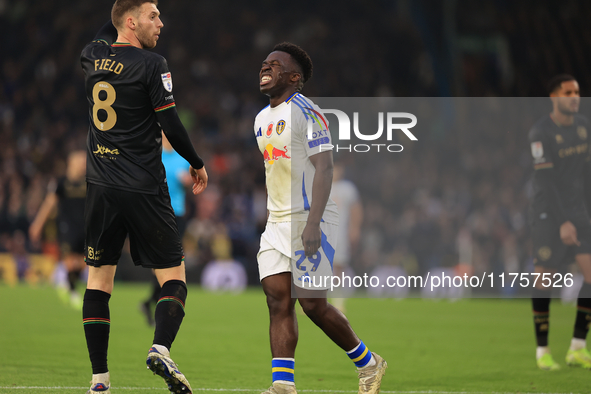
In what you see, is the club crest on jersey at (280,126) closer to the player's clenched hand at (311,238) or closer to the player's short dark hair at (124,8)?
the player's clenched hand at (311,238)

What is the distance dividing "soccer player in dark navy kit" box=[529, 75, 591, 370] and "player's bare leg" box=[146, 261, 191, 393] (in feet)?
11.9

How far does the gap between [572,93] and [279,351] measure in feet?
12.8

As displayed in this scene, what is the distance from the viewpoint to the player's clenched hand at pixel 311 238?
428cm

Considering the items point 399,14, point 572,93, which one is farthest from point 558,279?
point 399,14

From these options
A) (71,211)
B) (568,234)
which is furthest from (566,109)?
(71,211)

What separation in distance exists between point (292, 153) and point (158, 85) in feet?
3.04

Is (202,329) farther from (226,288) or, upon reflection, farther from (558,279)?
(226,288)

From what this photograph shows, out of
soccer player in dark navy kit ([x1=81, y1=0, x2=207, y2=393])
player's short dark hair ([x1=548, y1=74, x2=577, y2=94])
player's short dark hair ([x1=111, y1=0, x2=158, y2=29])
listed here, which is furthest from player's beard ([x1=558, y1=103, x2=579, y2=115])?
player's short dark hair ([x1=111, y1=0, x2=158, y2=29])

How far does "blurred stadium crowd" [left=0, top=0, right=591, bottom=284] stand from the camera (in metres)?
14.1

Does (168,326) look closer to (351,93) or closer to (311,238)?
(311,238)

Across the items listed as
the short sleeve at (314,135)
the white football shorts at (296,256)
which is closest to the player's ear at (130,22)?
the short sleeve at (314,135)

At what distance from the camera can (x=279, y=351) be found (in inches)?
172

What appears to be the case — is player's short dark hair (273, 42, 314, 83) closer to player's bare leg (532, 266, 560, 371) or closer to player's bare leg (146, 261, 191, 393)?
player's bare leg (146, 261, 191, 393)

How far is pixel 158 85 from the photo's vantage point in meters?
4.38
